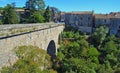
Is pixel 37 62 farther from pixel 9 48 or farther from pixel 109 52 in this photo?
pixel 109 52

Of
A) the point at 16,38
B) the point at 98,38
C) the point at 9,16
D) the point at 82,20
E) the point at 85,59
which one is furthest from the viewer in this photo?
the point at 82,20

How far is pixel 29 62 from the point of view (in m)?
13.0

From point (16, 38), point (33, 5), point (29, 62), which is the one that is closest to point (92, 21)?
point (33, 5)

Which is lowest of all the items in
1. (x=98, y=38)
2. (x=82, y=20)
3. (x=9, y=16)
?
(x=98, y=38)

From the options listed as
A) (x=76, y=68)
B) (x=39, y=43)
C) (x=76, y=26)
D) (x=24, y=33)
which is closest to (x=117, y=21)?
(x=76, y=26)

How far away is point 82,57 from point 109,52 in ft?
24.3

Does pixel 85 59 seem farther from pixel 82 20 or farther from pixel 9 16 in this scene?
pixel 82 20

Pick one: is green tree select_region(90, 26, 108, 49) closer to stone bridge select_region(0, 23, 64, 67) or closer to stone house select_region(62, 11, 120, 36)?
stone house select_region(62, 11, 120, 36)

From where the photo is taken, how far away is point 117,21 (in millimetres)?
54344

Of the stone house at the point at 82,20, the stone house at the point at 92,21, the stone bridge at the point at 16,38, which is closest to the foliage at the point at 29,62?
the stone bridge at the point at 16,38

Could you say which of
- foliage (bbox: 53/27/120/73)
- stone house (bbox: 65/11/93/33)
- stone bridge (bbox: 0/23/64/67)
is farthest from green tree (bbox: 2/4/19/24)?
→ stone bridge (bbox: 0/23/64/67)

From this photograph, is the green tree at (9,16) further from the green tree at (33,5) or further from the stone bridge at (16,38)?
the stone bridge at (16,38)

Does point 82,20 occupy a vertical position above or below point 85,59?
above

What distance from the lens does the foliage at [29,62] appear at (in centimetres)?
1257
